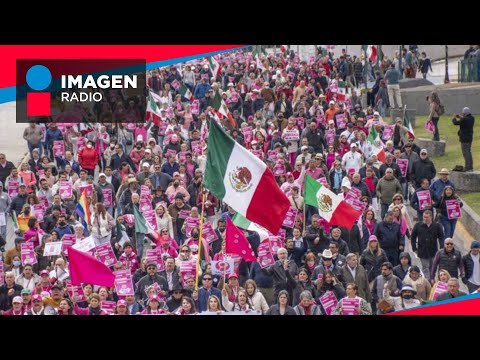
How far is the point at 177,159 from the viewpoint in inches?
1007

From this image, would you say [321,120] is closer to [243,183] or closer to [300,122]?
[300,122]

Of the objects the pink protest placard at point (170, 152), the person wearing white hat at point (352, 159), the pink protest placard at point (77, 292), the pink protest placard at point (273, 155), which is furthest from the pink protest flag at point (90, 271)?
the person wearing white hat at point (352, 159)

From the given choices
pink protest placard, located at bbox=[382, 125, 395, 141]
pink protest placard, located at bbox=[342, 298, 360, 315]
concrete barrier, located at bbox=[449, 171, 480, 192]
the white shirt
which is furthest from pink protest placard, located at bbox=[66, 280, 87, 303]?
concrete barrier, located at bbox=[449, 171, 480, 192]

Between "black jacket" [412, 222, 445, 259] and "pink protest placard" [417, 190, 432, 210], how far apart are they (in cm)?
138

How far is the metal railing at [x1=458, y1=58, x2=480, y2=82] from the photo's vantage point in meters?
37.0

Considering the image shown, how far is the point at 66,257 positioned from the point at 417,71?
2285 cm

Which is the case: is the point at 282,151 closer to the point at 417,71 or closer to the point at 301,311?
the point at 301,311

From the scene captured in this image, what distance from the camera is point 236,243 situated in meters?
19.6

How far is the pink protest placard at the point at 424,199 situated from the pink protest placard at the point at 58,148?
7.76 meters

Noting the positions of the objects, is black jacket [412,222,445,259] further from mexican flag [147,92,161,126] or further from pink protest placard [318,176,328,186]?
mexican flag [147,92,161,126]

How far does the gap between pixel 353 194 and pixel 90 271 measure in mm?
5146

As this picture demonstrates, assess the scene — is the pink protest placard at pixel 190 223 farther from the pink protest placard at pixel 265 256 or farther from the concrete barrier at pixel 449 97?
the concrete barrier at pixel 449 97

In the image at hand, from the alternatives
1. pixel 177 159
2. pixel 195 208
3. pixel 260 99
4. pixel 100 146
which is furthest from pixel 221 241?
pixel 260 99

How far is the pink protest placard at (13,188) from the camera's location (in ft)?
79.4
